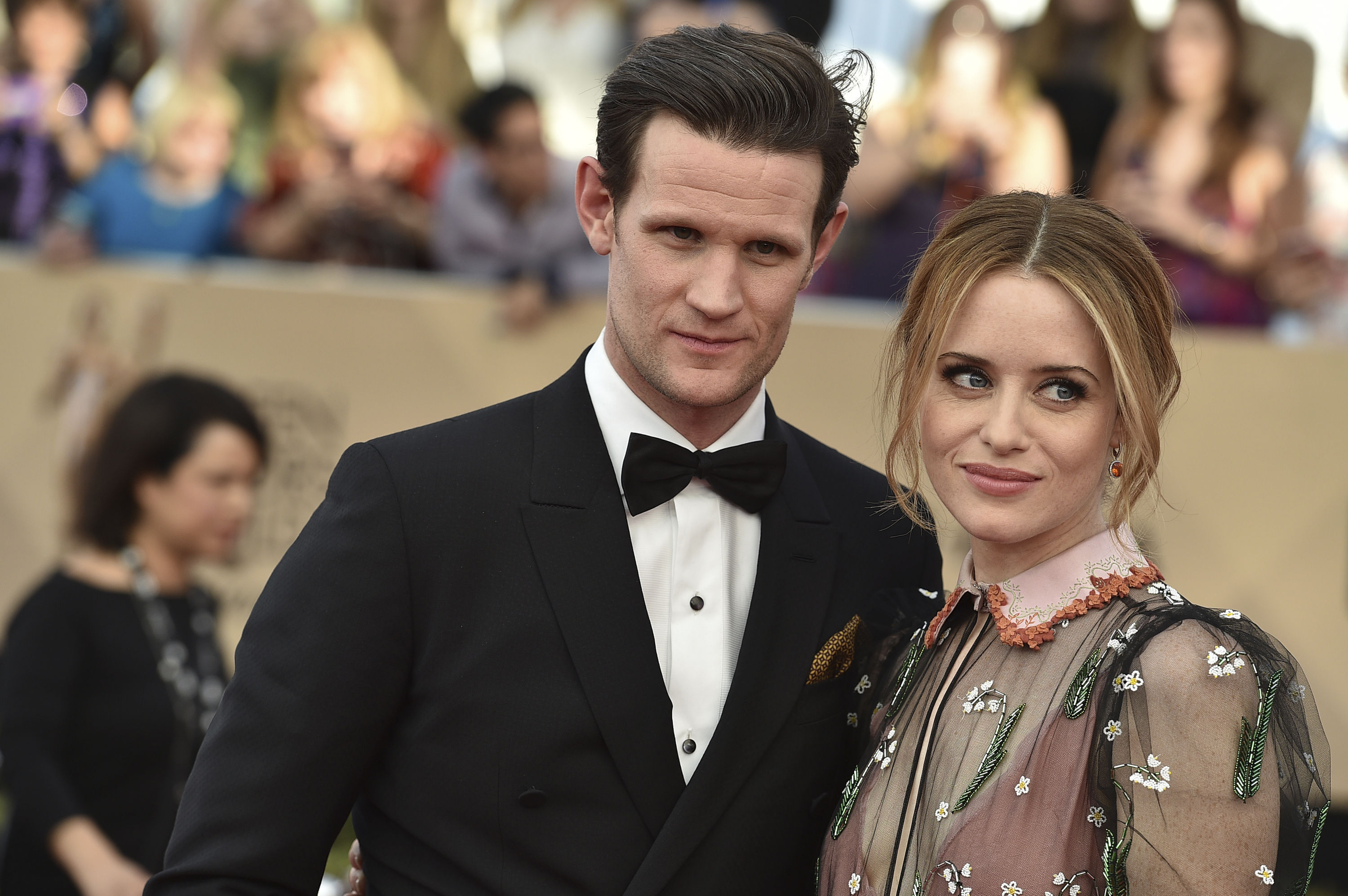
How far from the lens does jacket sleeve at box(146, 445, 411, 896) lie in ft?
6.34

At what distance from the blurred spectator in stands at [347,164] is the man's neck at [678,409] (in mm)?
3284

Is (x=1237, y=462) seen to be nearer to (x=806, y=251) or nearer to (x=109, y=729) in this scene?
Answer: (x=806, y=251)

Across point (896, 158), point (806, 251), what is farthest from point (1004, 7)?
point (806, 251)

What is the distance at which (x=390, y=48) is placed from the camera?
18.7 ft

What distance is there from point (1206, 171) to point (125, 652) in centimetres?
386

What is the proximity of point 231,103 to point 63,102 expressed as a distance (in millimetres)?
693

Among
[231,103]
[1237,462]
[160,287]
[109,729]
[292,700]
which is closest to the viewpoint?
[292,700]

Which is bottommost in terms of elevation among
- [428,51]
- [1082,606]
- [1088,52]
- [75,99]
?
[1082,606]

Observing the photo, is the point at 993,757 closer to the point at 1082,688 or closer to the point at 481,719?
the point at 1082,688

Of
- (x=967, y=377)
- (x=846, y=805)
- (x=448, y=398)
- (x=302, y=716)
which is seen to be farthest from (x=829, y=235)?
(x=448, y=398)

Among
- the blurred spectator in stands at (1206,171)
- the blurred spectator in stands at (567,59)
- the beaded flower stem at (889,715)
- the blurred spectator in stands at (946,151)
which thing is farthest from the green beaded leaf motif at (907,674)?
the blurred spectator in stands at (567,59)

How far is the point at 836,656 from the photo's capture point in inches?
87.0

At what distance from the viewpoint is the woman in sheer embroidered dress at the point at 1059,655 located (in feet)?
5.65

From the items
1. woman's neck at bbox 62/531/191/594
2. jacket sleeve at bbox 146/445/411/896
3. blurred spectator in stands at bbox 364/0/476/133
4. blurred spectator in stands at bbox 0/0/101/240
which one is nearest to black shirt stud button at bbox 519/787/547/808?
jacket sleeve at bbox 146/445/411/896
